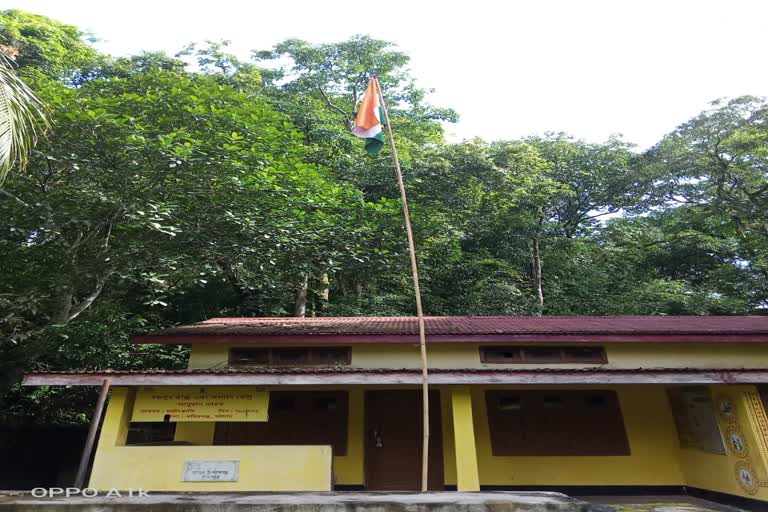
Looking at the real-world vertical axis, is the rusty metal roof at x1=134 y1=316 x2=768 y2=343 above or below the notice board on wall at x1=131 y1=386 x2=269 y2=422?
above

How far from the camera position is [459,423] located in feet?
22.6

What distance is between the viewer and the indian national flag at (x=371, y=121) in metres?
7.21

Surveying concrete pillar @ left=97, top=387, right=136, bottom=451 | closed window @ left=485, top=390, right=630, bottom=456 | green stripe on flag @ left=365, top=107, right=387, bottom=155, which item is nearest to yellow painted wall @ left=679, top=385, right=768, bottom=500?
closed window @ left=485, top=390, right=630, bottom=456

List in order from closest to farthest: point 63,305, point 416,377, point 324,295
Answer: point 416,377 < point 63,305 < point 324,295

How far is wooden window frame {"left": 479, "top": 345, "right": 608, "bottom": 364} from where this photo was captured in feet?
28.3

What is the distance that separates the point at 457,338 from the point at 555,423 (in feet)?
8.30

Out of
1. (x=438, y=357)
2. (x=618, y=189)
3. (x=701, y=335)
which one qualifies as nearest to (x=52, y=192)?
(x=438, y=357)

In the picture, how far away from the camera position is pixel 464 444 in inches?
265

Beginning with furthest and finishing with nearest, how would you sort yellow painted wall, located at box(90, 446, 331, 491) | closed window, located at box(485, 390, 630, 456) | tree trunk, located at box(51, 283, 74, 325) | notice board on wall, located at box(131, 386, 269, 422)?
tree trunk, located at box(51, 283, 74, 325) < closed window, located at box(485, 390, 630, 456) < notice board on wall, located at box(131, 386, 269, 422) < yellow painted wall, located at box(90, 446, 331, 491)

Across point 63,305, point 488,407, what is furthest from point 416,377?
point 63,305

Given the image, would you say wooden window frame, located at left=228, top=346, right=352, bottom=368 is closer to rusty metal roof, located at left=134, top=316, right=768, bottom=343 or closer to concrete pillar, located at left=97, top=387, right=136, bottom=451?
rusty metal roof, located at left=134, top=316, right=768, bottom=343

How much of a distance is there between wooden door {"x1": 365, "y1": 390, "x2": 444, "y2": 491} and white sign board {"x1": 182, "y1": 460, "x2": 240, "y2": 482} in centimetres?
270

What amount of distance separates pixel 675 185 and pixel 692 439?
55.6 ft

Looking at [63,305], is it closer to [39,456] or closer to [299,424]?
[39,456]
